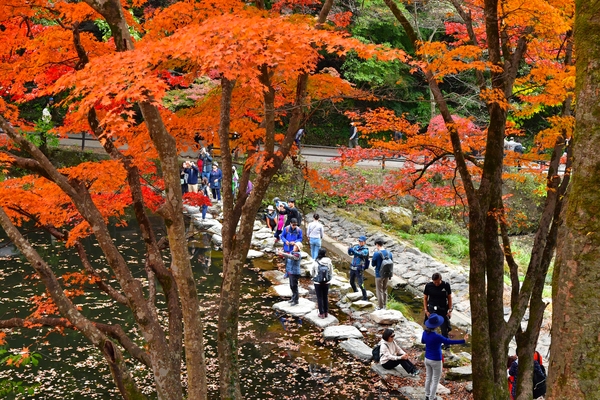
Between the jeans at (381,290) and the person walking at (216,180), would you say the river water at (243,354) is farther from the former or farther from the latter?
the person walking at (216,180)

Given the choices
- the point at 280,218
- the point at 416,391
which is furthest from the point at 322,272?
the point at 280,218

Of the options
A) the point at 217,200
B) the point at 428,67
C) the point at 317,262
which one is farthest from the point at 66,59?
the point at 217,200

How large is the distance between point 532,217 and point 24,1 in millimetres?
19602

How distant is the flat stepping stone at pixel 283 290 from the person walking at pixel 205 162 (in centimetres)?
649

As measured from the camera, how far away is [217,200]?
19297mm

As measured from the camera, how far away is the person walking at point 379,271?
1073cm

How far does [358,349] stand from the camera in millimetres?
9820

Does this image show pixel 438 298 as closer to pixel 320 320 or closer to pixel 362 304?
pixel 320 320

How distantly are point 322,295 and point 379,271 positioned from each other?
1269 mm

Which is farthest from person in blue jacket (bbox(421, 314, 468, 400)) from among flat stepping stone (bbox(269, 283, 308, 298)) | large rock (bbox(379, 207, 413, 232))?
large rock (bbox(379, 207, 413, 232))

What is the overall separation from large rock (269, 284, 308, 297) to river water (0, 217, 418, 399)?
0.18 m

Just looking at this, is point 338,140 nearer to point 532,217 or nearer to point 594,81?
point 532,217

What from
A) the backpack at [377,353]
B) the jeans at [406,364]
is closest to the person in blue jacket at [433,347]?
the jeans at [406,364]

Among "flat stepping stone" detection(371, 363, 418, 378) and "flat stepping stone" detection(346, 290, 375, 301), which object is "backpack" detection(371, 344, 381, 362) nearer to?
"flat stepping stone" detection(371, 363, 418, 378)
